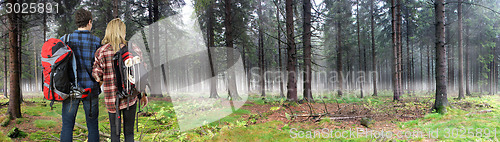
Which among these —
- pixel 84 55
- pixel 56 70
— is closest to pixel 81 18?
pixel 84 55

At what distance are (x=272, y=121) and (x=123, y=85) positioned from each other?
4062mm

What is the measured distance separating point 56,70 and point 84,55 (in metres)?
0.40

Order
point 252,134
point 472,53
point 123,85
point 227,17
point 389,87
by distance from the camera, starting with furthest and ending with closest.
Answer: point 389,87 < point 472,53 < point 227,17 < point 252,134 < point 123,85

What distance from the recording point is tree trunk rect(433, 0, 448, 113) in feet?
24.5

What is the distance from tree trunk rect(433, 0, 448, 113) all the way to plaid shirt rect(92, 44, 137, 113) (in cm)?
966

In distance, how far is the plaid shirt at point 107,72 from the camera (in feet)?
9.04

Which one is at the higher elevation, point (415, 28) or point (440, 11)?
point (415, 28)

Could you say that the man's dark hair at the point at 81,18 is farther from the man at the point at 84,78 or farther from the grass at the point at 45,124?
the grass at the point at 45,124

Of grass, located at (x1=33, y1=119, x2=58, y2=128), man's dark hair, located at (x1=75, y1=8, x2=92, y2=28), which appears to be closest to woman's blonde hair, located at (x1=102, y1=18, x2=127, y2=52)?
man's dark hair, located at (x1=75, y1=8, x2=92, y2=28)

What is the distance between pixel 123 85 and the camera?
2781 mm

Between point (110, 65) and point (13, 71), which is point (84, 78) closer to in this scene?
point (110, 65)

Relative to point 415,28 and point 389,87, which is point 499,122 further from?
point 389,87

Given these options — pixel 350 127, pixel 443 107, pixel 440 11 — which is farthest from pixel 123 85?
pixel 440 11

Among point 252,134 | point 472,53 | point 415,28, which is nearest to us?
point 252,134
